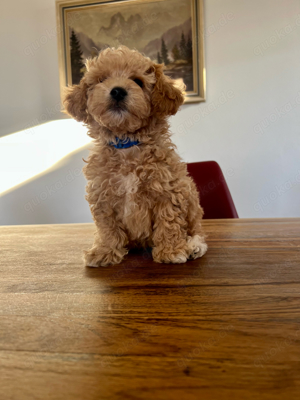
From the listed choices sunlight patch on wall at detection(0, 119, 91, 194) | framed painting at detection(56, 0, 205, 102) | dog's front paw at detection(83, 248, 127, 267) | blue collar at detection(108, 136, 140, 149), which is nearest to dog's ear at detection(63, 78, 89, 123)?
blue collar at detection(108, 136, 140, 149)

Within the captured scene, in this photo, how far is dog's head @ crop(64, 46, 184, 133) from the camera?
0.91m

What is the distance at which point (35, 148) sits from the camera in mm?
3154

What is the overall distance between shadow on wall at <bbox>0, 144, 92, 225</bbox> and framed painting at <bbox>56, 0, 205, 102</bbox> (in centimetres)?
98

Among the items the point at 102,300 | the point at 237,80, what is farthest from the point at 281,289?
the point at 237,80

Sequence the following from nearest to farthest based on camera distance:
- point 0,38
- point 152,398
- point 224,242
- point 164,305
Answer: point 152,398 < point 164,305 < point 224,242 < point 0,38

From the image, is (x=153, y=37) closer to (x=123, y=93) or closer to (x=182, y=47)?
(x=182, y=47)

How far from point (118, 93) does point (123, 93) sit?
0.04 feet

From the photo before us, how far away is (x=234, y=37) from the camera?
112 inches

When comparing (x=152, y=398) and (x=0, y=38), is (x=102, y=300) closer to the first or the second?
(x=152, y=398)

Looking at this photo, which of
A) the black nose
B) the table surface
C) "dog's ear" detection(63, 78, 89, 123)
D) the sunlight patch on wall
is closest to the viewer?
the table surface

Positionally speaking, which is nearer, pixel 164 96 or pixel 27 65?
pixel 164 96

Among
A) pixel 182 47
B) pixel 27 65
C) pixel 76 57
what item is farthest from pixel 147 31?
pixel 27 65

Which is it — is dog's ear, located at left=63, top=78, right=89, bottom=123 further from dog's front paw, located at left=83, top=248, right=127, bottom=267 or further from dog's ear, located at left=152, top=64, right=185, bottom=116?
dog's front paw, located at left=83, top=248, right=127, bottom=267

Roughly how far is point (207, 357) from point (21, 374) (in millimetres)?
254
